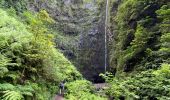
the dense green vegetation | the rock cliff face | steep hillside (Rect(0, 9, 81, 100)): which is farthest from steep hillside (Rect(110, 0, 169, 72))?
the rock cliff face

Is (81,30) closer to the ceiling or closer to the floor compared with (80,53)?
closer to the ceiling

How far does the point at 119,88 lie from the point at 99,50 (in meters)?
19.7

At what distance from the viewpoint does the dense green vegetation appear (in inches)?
261

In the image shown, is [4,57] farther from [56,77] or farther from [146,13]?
[146,13]

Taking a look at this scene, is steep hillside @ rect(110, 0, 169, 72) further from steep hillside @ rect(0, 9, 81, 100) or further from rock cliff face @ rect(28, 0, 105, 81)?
rock cliff face @ rect(28, 0, 105, 81)

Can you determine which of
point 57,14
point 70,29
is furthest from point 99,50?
point 57,14

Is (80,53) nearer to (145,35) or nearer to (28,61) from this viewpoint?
(145,35)

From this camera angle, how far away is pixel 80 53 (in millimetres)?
28625

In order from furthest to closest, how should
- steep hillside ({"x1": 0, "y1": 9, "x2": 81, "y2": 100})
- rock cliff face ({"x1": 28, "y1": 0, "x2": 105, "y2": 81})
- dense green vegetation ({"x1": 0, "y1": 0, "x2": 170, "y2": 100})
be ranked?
rock cliff face ({"x1": 28, "y1": 0, "x2": 105, "y2": 81}) < dense green vegetation ({"x1": 0, "y1": 0, "x2": 170, "y2": 100}) < steep hillside ({"x1": 0, "y1": 9, "x2": 81, "y2": 100})

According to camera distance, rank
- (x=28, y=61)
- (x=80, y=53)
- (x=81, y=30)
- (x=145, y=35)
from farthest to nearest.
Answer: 1. (x=81, y=30)
2. (x=80, y=53)
3. (x=145, y=35)
4. (x=28, y=61)

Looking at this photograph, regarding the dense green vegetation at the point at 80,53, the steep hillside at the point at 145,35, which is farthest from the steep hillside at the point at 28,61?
the steep hillside at the point at 145,35

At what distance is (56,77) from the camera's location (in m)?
8.37

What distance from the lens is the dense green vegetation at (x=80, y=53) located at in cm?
662

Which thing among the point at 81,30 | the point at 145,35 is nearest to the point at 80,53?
the point at 81,30
